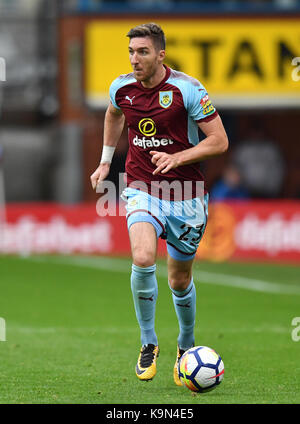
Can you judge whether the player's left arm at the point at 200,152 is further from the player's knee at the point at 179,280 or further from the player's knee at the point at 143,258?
the player's knee at the point at 179,280

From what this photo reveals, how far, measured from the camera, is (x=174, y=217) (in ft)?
25.3

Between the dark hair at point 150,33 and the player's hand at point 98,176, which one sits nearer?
the dark hair at point 150,33

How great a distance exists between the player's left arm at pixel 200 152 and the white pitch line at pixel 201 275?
7.36 m

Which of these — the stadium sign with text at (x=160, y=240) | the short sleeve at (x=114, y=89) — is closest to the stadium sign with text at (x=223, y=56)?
the stadium sign with text at (x=160, y=240)

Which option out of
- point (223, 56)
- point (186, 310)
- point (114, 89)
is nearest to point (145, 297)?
point (186, 310)

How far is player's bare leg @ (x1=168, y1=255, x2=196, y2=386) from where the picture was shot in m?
7.88

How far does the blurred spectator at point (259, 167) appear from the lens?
2362 cm

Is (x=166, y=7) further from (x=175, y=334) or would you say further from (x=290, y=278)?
(x=175, y=334)

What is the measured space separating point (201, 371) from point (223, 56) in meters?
16.0

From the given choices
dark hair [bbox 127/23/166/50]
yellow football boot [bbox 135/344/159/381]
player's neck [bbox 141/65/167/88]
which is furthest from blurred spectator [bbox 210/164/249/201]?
yellow football boot [bbox 135/344/159/381]

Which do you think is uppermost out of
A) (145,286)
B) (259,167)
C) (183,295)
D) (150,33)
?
(150,33)

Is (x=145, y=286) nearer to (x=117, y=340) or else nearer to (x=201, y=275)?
(x=117, y=340)

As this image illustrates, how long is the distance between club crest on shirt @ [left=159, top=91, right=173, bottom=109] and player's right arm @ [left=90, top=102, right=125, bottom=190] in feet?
1.62

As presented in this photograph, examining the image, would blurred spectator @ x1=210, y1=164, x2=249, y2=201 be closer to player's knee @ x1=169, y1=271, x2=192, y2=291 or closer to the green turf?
the green turf
